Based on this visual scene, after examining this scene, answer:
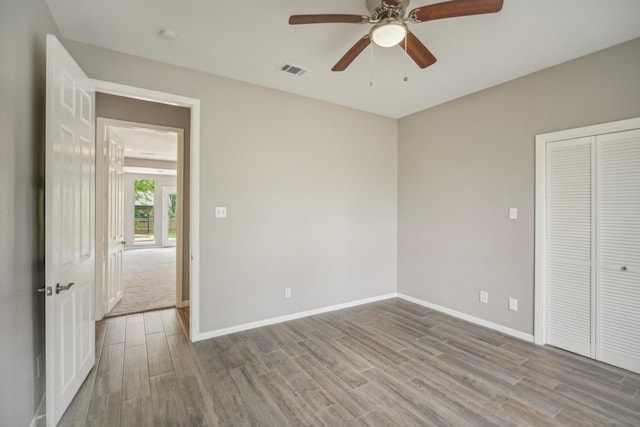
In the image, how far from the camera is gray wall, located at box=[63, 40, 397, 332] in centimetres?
315

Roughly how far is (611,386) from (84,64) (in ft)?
16.9

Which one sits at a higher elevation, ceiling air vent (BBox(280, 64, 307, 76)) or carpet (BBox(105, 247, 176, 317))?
ceiling air vent (BBox(280, 64, 307, 76))

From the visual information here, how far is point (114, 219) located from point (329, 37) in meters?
3.78

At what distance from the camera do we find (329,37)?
2479 millimetres

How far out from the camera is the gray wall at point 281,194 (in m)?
3.15

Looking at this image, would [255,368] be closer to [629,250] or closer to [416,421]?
[416,421]

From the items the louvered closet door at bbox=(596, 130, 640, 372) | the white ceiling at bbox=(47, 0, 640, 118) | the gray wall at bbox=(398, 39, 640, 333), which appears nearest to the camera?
the white ceiling at bbox=(47, 0, 640, 118)

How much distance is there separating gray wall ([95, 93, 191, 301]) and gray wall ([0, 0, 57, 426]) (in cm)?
175

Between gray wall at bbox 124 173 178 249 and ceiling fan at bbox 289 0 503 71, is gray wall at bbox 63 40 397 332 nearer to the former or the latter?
ceiling fan at bbox 289 0 503 71

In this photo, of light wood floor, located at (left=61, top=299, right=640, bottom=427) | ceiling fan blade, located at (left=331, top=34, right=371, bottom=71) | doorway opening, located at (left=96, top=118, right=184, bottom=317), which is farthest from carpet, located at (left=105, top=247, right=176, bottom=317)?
ceiling fan blade, located at (left=331, top=34, right=371, bottom=71)

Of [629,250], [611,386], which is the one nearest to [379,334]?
[611,386]

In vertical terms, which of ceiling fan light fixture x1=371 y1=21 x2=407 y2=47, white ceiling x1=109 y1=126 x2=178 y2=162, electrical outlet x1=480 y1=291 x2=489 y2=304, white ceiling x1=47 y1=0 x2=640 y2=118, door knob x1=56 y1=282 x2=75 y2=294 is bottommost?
electrical outlet x1=480 y1=291 x2=489 y2=304

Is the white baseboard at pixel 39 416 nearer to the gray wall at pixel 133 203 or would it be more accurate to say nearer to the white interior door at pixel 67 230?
the white interior door at pixel 67 230

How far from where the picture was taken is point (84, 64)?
2602mm
